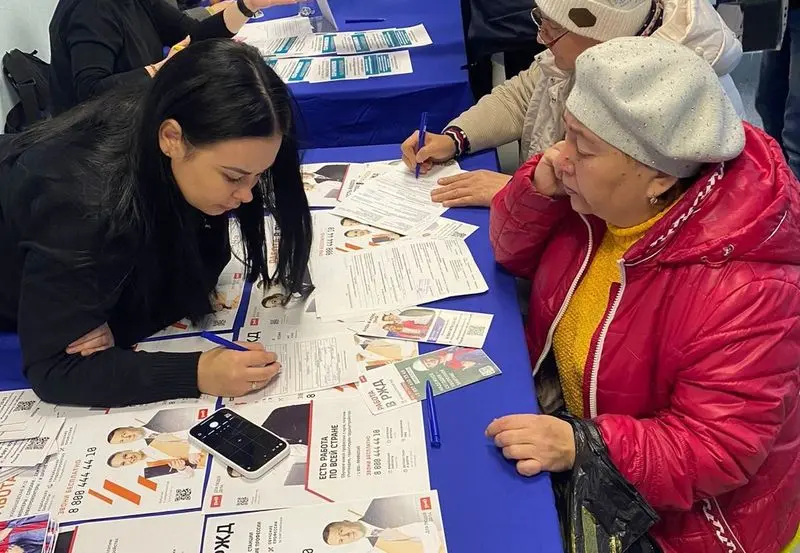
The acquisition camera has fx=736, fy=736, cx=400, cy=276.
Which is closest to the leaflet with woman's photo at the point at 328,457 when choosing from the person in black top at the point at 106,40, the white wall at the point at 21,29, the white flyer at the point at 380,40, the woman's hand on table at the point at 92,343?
the woman's hand on table at the point at 92,343

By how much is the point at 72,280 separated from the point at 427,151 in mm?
875

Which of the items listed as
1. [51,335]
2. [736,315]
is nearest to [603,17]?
[736,315]

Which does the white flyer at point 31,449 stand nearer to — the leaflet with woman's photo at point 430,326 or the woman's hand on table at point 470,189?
the leaflet with woman's photo at point 430,326

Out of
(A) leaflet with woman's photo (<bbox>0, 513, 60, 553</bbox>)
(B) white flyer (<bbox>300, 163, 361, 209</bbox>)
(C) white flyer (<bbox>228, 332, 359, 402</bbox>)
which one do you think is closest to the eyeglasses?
(B) white flyer (<bbox>300, 163, 361, 209</bbox>)

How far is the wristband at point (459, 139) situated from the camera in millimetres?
1735

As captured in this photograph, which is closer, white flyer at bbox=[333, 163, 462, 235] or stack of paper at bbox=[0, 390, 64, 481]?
stack of paper at bbox=[0, 390, 64, 481]

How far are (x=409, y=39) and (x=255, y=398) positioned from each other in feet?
5.19

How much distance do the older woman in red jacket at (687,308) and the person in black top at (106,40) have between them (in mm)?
1340

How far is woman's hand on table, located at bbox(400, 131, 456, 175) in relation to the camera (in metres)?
1.68

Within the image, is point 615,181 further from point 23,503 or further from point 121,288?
point 23,503

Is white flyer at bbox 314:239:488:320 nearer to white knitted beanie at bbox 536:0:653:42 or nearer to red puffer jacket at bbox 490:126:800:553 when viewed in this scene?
red puffer jacket at bbox 490:126:800:553

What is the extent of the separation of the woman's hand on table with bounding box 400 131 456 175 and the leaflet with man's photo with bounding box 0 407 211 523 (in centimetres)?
83

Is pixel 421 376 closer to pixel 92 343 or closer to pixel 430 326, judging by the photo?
pixel 430 326

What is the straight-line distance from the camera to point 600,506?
971mm
